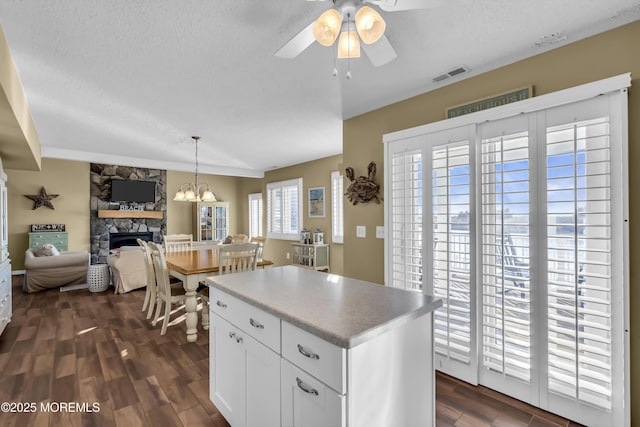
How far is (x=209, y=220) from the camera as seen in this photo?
27.2 feet

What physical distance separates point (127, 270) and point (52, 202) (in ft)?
11.4

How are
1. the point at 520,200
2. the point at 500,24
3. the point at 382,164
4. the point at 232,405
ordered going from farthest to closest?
1. the point at 382,164
2. the point at 520,200
3. the point at 500,24
4. the point at 232,405

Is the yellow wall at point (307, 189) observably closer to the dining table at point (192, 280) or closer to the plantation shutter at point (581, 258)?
the dining table at point (192, 280)

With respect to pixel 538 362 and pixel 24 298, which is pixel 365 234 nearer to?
pixel 538 362

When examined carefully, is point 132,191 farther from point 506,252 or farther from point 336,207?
point 506,252

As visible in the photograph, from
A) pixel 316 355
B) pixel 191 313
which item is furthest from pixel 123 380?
pixel 316 355

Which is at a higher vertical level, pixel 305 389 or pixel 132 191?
pixel 132 191

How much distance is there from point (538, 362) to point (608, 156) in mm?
1334

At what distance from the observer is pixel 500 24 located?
1.77m

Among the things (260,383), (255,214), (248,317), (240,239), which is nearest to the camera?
(260,383)

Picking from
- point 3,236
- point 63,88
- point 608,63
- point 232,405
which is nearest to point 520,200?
point 608,63

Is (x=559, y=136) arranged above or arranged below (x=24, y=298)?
above

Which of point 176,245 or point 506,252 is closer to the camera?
point 506,252

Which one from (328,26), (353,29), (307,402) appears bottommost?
(307,402)
